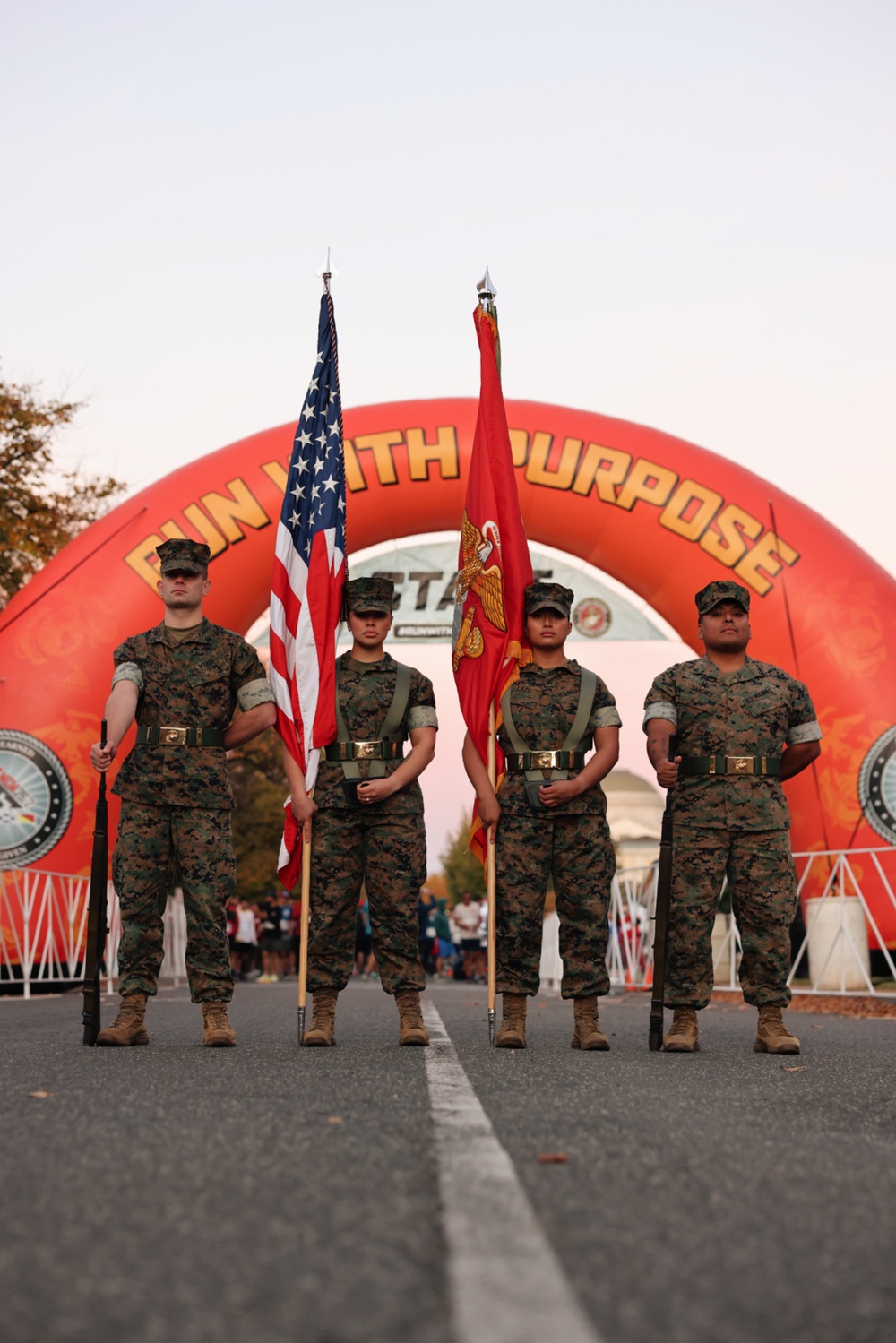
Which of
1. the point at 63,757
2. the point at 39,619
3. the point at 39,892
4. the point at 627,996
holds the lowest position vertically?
the point at 627,996

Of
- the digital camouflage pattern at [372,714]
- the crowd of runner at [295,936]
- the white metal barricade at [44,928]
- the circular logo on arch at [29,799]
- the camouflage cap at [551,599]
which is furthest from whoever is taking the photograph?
the crowd of runner at [295,936]

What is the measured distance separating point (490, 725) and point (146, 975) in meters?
1.79

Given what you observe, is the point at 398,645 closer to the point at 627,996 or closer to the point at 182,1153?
the point at 627,996

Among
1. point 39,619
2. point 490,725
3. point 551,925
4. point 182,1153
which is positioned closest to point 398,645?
point 39,619

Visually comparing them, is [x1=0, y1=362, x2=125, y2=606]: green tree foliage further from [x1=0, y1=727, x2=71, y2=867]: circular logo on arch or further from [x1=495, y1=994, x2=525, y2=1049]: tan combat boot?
[x1=495, y1=994, x2=525, y2=1049]: tan combat boot

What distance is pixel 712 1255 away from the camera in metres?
1.67

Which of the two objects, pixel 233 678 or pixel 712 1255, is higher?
pixel 233 678

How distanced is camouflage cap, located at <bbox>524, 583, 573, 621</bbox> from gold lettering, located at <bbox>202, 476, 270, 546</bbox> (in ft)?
21.5

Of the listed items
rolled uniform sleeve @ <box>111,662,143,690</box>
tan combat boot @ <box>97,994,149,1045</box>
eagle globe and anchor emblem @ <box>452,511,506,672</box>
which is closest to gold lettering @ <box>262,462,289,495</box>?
eagle globe and anchor emblem @ <box>452,511,506,672</box>

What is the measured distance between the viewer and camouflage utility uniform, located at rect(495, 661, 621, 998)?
16.5 ft

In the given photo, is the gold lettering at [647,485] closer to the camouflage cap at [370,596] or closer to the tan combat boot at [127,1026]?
the camouflage cap at [370,596]

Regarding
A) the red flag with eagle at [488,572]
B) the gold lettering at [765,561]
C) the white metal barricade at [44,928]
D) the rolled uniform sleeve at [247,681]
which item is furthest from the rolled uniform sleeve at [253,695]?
the gold lettering at [765,561]

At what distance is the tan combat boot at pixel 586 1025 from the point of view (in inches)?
194

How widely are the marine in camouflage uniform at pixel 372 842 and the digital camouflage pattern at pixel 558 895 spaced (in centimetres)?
34
